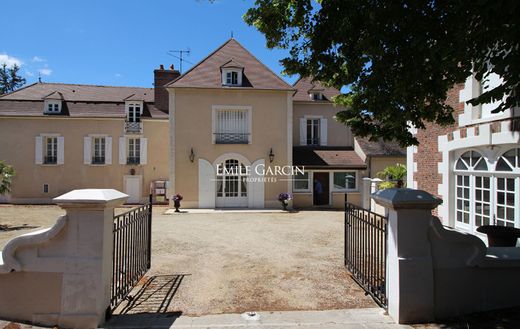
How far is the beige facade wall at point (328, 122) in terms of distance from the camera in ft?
62.8

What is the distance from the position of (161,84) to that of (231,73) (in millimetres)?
6504

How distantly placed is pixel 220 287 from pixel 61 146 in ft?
58.7

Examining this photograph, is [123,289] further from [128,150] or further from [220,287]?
[128,150]

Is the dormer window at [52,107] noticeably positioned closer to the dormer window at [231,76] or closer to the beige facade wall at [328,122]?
the dormer window at [231,76]

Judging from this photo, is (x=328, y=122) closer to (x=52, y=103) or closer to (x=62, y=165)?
(x=62, y=165)

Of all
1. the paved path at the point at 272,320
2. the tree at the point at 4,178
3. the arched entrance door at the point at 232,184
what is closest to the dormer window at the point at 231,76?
the arched entrance door at the point at 232,184

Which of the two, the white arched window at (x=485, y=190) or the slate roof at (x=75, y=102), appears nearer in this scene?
the white arched window at (x=485, y=190)

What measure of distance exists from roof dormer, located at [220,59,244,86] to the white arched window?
1103cm

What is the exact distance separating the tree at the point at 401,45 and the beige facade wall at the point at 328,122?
1294 centimetres

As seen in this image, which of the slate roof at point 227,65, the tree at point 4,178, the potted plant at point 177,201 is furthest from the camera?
the slate roof at point 227,65

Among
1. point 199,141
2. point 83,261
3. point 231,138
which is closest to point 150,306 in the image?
point 83,261

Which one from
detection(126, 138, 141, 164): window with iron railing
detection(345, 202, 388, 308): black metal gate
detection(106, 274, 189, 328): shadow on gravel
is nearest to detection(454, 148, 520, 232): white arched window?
→ detection(345, 202, 388, 308): black metal gate

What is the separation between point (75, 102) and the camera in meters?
19.6

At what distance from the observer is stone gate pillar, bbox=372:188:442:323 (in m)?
3.61
